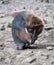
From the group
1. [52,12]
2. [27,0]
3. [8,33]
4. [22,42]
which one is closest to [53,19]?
[52,12]

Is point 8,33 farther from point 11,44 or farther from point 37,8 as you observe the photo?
point 37,8

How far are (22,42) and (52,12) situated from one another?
171 inches

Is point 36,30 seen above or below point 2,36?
above

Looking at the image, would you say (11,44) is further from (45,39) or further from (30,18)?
(30,18)

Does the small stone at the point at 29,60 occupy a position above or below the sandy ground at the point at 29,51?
above

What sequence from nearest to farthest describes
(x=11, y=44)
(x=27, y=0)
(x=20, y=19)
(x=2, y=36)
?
(x=20, y=19), (x=11, y=44), (x=2, y=36), (x=27, y=0)

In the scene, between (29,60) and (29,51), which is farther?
(29,51)

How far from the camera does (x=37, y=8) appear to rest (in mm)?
10125

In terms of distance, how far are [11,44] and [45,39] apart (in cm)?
72

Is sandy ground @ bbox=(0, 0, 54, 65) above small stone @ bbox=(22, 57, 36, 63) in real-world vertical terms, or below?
below

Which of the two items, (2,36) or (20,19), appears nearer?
(20,19)

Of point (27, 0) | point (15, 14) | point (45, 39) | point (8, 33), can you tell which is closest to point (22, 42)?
point (15, 14)

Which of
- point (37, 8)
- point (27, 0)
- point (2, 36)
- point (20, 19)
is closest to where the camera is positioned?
point (20, 19)

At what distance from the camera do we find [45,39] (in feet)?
19.5
